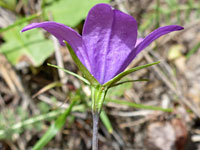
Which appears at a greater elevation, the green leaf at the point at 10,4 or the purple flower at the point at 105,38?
the green leaf at the point at 10,4

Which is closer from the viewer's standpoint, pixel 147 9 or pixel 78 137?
pixel 78 137

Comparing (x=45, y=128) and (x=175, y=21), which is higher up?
(x=175, y=21)

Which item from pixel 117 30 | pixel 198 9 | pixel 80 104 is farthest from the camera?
pixel 198 9

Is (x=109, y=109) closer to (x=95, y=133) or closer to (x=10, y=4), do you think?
(x=95, y=133)

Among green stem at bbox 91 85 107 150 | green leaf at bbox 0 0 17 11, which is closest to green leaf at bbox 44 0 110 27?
green leaf at bbox 0 0 17 11

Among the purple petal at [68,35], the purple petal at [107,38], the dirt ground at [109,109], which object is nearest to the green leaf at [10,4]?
the dirt ground at [109,109]

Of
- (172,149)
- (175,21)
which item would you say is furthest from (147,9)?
(172,149)

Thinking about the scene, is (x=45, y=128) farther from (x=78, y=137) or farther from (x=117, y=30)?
(x=117, y=30)

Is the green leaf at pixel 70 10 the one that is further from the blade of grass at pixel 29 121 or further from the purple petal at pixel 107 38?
the purple petal at pixel 107 38
